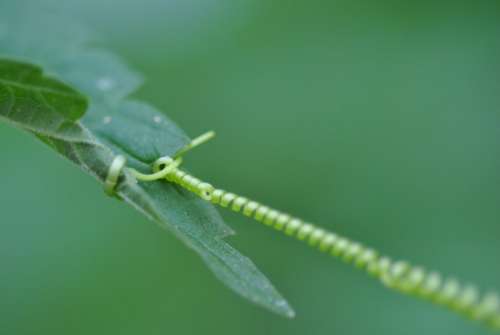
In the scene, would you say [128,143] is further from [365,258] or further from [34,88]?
[365,258]

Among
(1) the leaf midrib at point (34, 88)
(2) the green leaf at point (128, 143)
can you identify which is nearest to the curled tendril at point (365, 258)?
(2) the green leaf at point (128, 143)

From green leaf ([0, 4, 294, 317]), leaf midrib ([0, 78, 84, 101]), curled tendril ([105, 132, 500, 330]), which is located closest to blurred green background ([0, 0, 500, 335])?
green leaf ([0, 4, 294, 317])

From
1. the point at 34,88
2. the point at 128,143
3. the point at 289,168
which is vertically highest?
the point at 289,168

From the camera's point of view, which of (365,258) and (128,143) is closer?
(365,258)

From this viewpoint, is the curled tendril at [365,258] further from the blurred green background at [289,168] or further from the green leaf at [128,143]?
the blurred green background at [289,168]

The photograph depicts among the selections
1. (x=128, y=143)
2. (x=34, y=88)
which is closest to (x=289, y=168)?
(x=128, y=143)

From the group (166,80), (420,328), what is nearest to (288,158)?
(166,80)

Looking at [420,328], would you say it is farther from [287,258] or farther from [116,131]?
[116,131]
